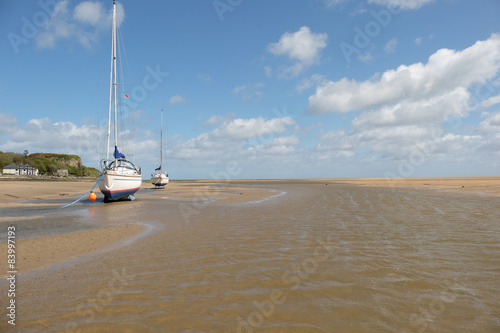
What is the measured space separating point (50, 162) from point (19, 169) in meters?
22.7

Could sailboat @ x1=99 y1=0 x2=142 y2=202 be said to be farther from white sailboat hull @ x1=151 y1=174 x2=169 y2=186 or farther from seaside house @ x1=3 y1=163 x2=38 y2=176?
seaside house @ x1=3 y1=163 x2=38 y2=176

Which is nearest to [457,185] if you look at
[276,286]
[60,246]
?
[276,286]

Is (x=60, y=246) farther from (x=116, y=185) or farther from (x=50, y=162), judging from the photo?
(x=50, y=162)

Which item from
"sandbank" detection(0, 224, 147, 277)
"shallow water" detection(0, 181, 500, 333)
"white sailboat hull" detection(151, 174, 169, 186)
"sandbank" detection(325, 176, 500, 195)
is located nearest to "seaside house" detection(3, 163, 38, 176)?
"white sailboat hull" detection(151, 174, 169, 186)

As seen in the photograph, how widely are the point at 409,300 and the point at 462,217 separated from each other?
1166cm

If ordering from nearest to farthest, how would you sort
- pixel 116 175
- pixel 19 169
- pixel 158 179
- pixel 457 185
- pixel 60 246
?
pixel 60 246 < pixel 116 175 < pixel 457 185 < pixel 158 179 < pixel 19 169

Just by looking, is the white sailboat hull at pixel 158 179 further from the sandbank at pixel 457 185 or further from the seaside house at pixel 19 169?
the seaside house at pixel 19 169

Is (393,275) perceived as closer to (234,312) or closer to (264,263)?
(264,263)

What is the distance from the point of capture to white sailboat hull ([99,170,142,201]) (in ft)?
75.1

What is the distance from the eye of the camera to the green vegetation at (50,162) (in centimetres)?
9846

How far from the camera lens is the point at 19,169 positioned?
89.1 meters

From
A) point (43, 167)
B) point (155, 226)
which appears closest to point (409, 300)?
point (155, 226)

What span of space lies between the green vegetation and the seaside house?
552 cm

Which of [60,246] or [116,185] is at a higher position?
[116,185]
